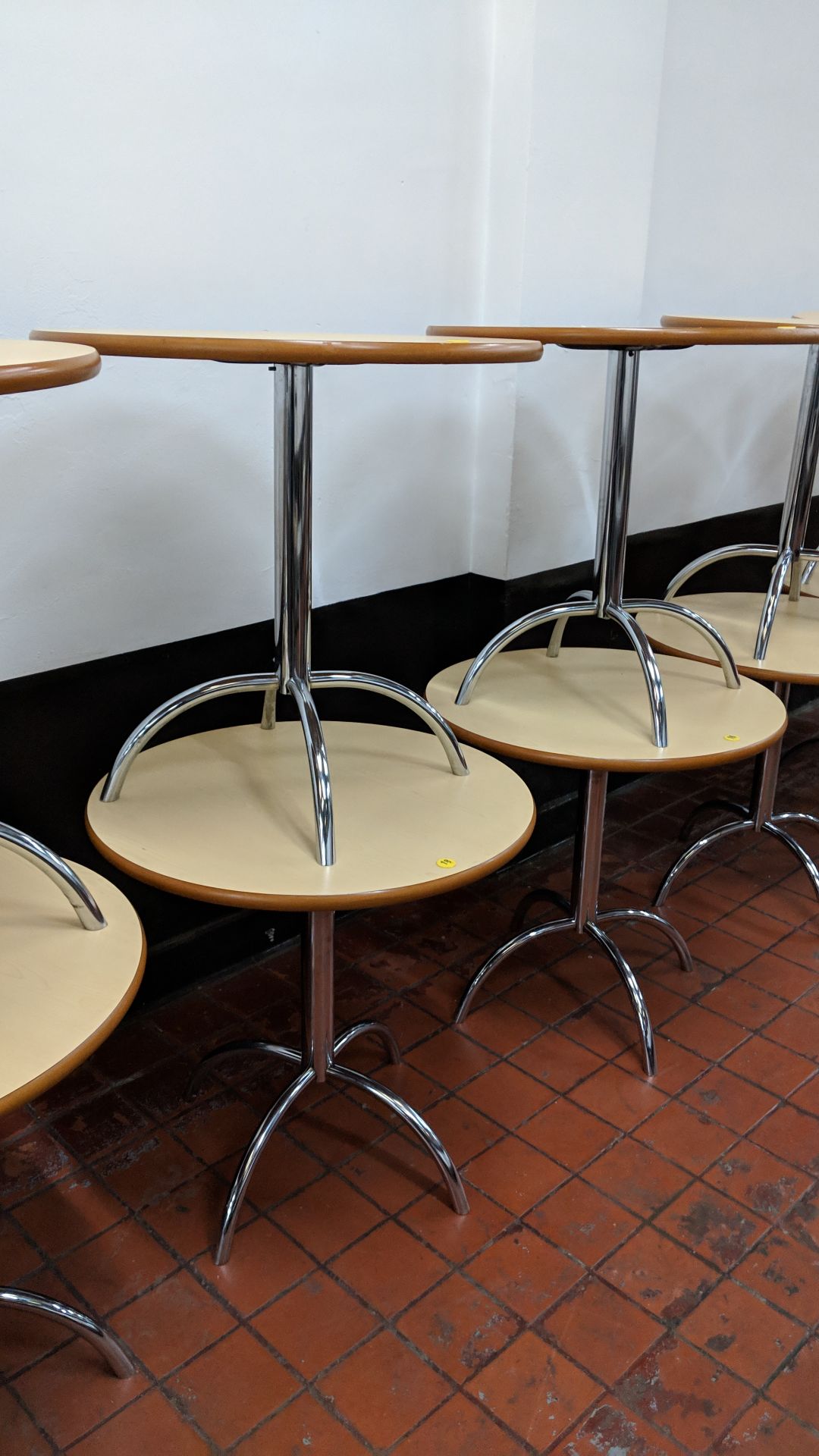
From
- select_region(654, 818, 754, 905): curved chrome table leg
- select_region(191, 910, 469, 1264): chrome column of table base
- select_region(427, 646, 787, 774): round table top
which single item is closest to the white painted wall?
select_region(427, 646, 787, 774): round table top

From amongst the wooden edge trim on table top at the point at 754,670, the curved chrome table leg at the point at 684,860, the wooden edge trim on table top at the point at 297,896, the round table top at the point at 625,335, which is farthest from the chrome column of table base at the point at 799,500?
the wooden edge trim on table top at the point at 297,896

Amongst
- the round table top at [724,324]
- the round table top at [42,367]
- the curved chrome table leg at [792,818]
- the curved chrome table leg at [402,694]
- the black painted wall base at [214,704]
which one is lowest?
the curved chrome table leg at [792,818]

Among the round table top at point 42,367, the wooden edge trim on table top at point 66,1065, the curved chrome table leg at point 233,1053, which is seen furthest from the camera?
the curved chrome table leg at point 233,1053

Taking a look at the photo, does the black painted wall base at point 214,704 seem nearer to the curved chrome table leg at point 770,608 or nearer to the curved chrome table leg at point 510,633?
the curved chrome table leg at point 510,633

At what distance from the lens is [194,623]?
7.06 ft

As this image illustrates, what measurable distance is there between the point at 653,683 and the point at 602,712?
0.15 m

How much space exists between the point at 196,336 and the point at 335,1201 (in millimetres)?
1295

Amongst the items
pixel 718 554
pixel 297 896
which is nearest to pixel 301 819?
pixel 297 896

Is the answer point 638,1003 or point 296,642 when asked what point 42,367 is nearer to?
point 296,642

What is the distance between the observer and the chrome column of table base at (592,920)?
2197 mm

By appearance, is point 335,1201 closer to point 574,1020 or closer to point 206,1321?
point 206,1321

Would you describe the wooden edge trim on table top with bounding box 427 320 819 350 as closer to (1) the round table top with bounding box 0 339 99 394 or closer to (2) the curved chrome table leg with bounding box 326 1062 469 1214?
(1) the round table top with bounding box 0 339 99 394

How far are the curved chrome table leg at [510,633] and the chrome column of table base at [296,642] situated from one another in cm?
33

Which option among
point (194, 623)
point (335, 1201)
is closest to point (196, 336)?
point (194, 623)
